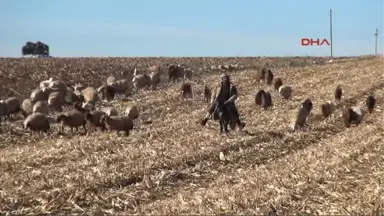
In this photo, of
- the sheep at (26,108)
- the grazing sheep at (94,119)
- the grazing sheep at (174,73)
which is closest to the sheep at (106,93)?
the sheep at (26,108)

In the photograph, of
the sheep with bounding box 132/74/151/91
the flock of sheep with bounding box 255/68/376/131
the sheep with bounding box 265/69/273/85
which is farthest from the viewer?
the sheep with bounding box 132/74/151/91

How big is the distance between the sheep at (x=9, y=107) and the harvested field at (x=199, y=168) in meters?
1.02

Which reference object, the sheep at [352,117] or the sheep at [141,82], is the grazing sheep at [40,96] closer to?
the sheep at [141,82]

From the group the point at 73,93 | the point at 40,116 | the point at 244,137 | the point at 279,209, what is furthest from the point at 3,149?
the point at 279,209

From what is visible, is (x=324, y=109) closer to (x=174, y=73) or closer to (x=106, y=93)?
(x=106, y=93)

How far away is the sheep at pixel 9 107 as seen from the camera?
22.0 m

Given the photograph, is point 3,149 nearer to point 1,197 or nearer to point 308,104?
point 1,197

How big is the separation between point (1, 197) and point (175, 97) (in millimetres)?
18592

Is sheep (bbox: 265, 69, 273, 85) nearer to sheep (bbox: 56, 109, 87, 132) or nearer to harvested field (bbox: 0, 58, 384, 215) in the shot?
harvested field (bbox: 0, 58, 384, 215)

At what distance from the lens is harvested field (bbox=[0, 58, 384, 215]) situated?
8.73m

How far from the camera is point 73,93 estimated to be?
2547 cm

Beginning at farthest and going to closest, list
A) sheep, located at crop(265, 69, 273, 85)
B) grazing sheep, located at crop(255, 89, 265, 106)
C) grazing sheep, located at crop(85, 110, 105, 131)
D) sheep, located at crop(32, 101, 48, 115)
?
1. sheep, located at crop(265, 69, 273, 85)
2. grazing sheep, located at crop(255, 89, 265, 106)
3. sheep, located at crop(32, 101, 48, 115)
4. grazing sheep, located at crop(85, 110, 105, 131)

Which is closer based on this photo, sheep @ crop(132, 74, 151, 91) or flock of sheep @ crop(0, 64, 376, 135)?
flock of sheep @ crop(0, 64, 376, 135)

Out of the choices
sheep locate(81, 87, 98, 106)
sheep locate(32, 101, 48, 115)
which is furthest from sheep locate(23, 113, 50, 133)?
sheep locate(81, 87, 98, 106)
